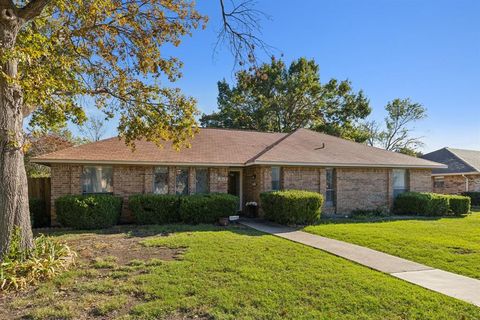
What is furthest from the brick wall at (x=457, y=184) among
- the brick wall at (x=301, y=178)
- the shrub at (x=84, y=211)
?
the shrub at (x=84, y=211)

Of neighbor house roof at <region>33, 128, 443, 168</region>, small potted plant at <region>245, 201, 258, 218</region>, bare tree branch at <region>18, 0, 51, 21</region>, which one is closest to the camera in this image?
bare tree branch at <region>18, 0, 51, 21</region>

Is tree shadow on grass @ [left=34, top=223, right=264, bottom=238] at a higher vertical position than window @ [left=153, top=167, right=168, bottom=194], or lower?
lower

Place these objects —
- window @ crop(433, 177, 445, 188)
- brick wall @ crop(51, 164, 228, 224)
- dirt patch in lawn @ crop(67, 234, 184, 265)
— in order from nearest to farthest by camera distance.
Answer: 1. dirt patch in lawn @ crop(67, 234, 184, 265)
2. brick wall @ crop(51, 164, 228, 224)
3. window @ crop(433, 177, 445, 188)

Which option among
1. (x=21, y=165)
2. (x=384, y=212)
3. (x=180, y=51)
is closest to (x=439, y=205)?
(x=384, y=212)

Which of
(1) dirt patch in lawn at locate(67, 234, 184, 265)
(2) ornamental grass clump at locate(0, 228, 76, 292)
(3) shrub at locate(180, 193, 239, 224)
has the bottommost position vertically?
(1) dirt patch in lawn at locate(67, 234, 184, 265)

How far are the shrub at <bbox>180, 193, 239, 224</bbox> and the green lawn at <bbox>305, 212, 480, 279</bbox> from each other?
11.1 feet

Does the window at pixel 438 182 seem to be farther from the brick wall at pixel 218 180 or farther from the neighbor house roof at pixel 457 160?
the brick wall at pixel 218 180

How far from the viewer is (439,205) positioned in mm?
16188

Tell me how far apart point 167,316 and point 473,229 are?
38.7ft

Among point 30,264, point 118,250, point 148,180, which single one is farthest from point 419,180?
point 30,264

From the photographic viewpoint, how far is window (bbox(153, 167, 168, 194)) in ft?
48.4

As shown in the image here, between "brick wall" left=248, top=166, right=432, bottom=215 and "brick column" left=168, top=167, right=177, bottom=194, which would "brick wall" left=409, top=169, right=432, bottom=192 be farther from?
"brick column" left=168, top=167, right=177, bottom=194

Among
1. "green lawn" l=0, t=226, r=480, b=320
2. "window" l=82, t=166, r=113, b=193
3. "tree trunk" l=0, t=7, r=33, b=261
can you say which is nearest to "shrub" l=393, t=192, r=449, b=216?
"green lawn" l=0, t=226, r=480, b=320

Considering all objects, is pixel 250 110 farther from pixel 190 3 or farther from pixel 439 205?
pixel 190 3
